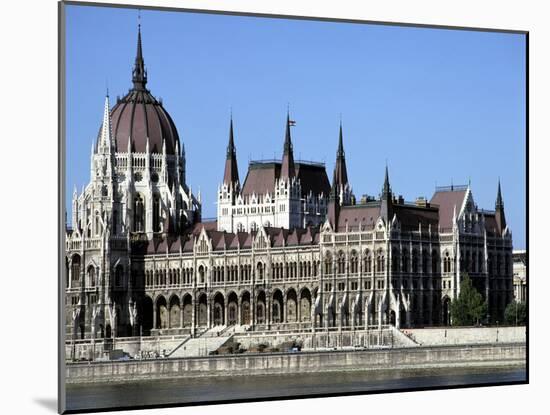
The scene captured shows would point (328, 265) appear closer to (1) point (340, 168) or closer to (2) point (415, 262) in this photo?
(2) point (415, 262)

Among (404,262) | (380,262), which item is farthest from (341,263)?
(404,262)

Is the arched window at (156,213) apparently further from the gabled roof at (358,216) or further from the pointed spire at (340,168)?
the pointed spire at (340,168)

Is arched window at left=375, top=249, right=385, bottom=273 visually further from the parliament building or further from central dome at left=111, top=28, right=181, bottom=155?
central dome at left=111, top=28, right=181, bottom=155

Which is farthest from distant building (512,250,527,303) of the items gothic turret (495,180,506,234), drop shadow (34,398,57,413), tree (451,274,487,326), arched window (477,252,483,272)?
drop shadow (34,398,57,413)

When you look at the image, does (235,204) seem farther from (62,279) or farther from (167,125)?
(62,279)

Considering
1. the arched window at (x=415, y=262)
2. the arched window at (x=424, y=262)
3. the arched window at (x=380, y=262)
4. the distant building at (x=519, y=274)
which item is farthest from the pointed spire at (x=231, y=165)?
the distant building at (x=519, y=274)
